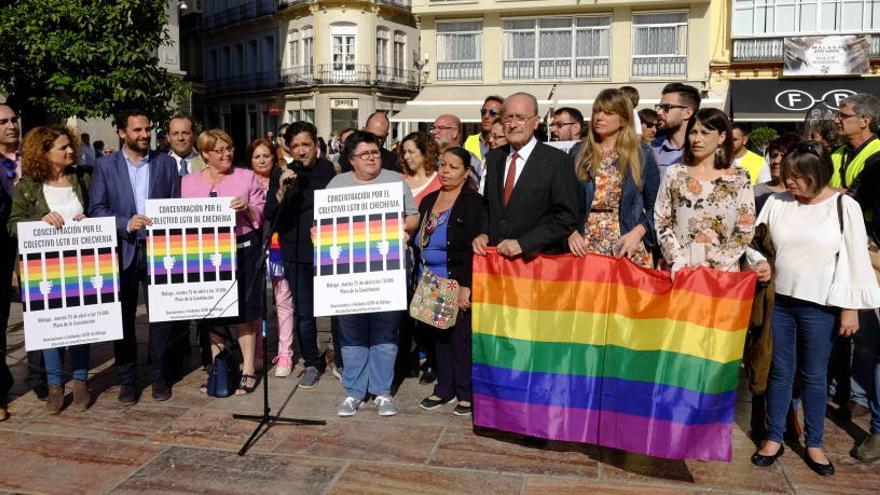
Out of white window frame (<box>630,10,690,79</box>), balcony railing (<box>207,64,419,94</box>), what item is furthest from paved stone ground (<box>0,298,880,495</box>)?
balcony railing (<box>207,64,419,94</box>)

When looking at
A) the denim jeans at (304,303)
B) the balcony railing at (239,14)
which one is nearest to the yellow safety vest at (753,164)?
the denim jeans at (304,303)

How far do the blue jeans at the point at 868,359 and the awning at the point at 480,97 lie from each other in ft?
68.4

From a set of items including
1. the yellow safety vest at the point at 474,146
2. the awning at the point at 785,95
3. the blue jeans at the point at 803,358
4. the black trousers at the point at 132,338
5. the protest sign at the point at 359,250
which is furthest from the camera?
the awning at the point at 785,95

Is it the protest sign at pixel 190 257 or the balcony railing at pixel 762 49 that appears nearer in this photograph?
the protest sign at pixel 190 257

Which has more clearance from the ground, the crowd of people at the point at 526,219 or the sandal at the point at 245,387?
the crowd of people at the point at 526,219

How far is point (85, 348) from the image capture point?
18.4ft

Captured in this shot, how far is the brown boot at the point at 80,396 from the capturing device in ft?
18.2

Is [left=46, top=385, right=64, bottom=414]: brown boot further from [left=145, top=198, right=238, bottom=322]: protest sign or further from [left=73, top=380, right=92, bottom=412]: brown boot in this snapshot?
[left=145, top=198, right=238, bottom=322]: protest sign

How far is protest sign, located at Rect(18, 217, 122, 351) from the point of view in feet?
17.2

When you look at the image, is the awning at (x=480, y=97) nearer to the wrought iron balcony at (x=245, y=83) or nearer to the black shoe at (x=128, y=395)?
the wrought iron balcony at (x=245, y=83)

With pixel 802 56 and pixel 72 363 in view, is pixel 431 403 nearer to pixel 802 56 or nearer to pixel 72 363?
pixel 72 363

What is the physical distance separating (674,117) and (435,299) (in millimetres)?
2111

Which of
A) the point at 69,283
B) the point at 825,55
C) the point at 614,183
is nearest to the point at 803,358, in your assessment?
the point at 614,183

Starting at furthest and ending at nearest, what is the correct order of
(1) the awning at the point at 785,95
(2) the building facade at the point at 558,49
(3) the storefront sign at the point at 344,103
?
(3) the storefront sign at the point at 344,103
(2) the building facade at the point at 558,49
(1) the awning at the point at 785,95
